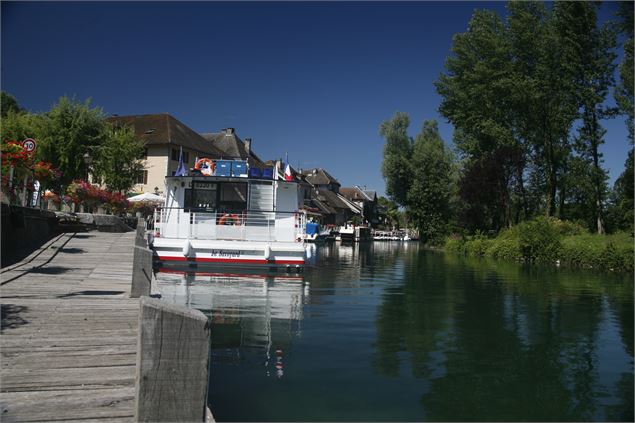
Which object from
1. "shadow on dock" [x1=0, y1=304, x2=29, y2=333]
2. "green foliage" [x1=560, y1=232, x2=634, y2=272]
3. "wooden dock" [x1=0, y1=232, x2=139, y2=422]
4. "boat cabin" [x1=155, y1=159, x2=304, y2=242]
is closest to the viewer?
"wooden dock" [x1=0, y1=232, x2=139, y2=422]

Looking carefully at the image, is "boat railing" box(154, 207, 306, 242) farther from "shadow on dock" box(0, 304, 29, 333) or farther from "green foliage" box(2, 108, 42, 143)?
"shadow on dock" box(0, 304, 29, 333)

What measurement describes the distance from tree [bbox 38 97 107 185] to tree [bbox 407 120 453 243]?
3912 centimetres

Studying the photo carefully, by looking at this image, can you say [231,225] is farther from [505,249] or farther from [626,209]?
[626,209]

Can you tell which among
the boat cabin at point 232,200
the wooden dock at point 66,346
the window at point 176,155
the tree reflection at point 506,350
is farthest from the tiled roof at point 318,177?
the wooden dock at point 66,346

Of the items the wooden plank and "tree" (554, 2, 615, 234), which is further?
"tree" (554, 2, 615, 234)

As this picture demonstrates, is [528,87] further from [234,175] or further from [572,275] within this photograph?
[234,175]

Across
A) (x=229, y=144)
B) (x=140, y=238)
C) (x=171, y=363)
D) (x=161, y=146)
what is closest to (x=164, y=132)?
(x=161, y=146)

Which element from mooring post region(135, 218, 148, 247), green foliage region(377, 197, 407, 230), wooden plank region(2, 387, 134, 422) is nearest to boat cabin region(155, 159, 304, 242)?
mooring post region(135, 218, 148, 247)

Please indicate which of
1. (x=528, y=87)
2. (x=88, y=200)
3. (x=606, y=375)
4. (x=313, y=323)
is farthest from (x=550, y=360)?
(x=528, y=87)

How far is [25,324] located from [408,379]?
5.03 metres

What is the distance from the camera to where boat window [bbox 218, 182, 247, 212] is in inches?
887

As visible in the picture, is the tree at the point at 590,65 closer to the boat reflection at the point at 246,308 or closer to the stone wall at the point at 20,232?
the boat reflection at the point at 246,308

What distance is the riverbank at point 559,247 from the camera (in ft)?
94.4

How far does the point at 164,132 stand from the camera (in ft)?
165
